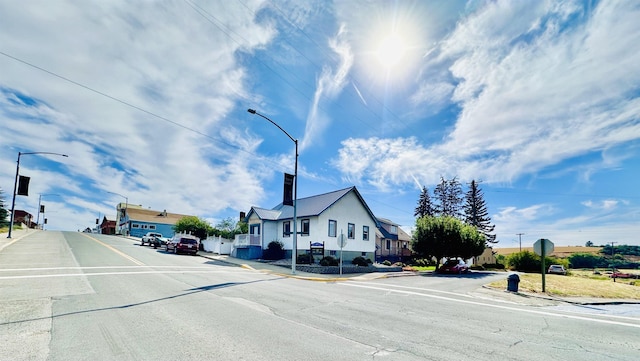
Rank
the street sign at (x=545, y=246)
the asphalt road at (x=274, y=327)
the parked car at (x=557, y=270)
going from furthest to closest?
the parked car at (x=557, y=270), the street sign at (x=545, y=246), the asphalt road at (x=274, y=327)

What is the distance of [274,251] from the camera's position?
105 ft

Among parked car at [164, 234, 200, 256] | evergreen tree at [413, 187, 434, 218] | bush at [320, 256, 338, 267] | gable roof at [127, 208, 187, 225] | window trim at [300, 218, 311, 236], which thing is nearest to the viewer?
bush at [320, 256, 338, 267]

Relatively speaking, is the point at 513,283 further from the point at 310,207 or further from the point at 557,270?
the point at 557,270

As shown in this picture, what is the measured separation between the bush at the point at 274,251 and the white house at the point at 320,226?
631 mm


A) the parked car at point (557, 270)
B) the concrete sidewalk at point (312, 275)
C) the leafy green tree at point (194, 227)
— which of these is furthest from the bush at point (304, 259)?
the parked car at point (557, 270)

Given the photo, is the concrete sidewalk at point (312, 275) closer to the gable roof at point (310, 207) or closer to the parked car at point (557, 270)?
the gable roof at point (310, 207)

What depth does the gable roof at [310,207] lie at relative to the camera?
3102 centimetres

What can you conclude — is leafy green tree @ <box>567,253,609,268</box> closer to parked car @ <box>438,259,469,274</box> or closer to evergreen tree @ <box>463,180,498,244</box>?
evergreen tree @ <box>463,180,498,244</box>

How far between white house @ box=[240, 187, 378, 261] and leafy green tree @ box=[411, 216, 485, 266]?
213 inches

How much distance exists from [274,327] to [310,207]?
2576cm

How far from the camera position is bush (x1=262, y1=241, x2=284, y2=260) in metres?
32.0

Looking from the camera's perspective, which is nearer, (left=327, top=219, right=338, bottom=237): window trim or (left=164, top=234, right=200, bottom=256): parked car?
(left=327, top=219, right=338, bottom=237): window trim

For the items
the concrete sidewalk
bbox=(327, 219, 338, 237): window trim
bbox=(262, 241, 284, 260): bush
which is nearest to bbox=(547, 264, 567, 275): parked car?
the concrete sidewalk

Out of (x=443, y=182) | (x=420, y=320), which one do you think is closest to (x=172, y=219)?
(x=443, y=182)
